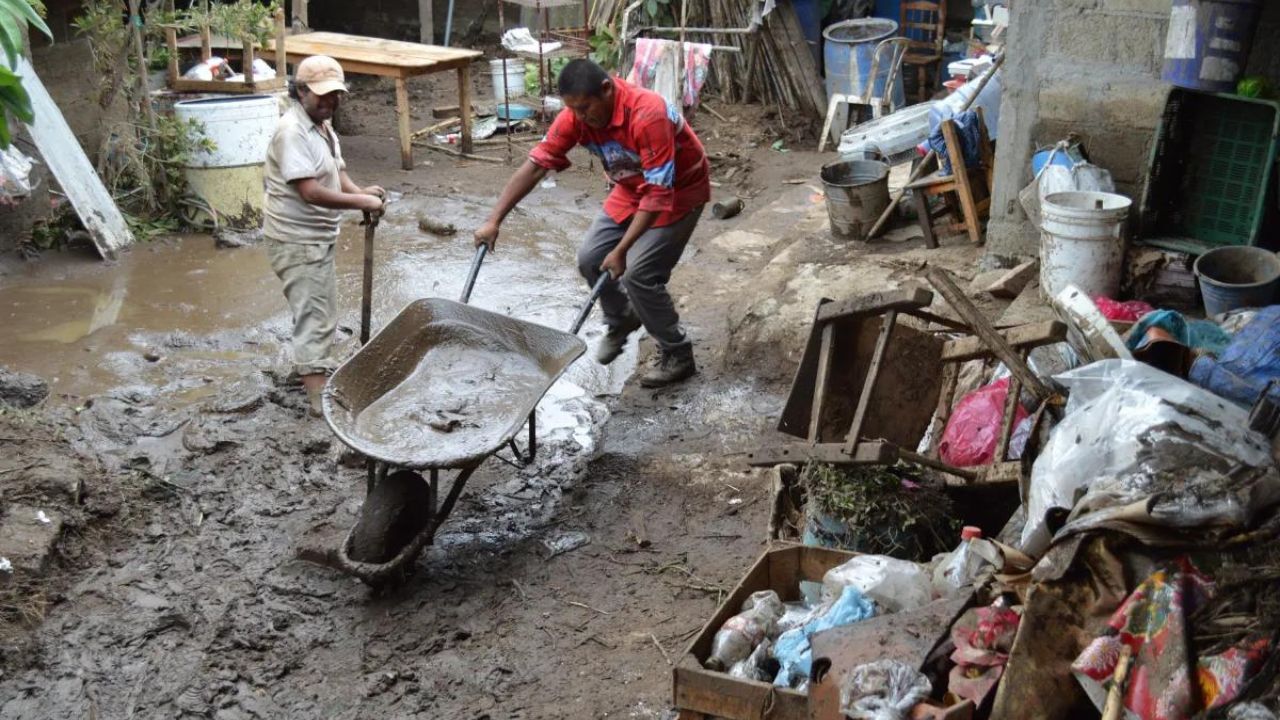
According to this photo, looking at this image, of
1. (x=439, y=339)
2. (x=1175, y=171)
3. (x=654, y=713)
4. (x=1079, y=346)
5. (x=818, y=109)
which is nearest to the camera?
(x=654, y=713)

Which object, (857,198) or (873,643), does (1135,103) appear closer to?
(857,198)

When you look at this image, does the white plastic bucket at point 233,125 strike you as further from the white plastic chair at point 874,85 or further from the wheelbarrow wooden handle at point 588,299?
the white plastic chair at point 874,85

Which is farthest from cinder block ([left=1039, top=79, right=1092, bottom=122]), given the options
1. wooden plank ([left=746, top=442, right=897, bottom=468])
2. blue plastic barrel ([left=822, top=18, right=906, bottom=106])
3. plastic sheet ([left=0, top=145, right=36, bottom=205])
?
A: plastic sheet ([left=0, top=145, right=36, bottom=205])

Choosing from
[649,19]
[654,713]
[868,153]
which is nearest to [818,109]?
[649,19]

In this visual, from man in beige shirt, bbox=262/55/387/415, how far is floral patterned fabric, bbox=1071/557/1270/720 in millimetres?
4150

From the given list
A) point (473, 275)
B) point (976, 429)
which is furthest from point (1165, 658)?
point (473, 275)

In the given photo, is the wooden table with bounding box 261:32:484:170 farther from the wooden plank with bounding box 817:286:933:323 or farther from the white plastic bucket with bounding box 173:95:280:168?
the wooden plank with bounding box 817:286:933:323

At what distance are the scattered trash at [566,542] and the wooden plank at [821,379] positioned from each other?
52.9 inches

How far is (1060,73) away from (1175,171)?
77 centimetres

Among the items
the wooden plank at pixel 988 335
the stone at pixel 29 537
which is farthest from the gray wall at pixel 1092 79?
the stone at pixel 29 537

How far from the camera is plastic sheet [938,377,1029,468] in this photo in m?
4.47

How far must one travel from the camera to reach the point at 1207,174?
5848 millimetres

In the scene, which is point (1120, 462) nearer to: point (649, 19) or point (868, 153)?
point (868, 153)

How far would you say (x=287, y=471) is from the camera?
5.62m
